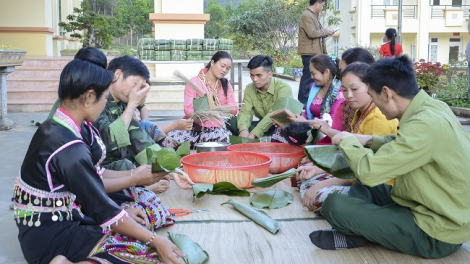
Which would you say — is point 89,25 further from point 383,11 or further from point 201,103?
point 383,11

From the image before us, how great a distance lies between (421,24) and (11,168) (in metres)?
20.6

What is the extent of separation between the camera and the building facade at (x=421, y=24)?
72.3 feet

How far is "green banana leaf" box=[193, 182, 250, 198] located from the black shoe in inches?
29.5

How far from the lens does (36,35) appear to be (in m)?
11.3

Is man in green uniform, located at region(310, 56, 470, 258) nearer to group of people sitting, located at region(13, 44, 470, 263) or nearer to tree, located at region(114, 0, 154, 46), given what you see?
group of people sitting, located at region(13, 44, 470, 263)

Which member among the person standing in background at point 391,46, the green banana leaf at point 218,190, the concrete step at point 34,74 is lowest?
the green banana leaf at point 218,190

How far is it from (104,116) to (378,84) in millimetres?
1555

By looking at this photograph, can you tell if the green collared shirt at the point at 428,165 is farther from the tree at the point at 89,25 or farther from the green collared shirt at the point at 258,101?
the tree at the point at 89,25

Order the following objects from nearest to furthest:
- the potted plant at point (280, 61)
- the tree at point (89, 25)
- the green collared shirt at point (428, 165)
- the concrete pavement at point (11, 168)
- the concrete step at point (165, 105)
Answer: the green collared shirt at point (428, 165) → the concrete pavement at point (11, 168) → the concrete step at point (165, 105) → the tree at point (89, 25) → the potted plant at point (280, 61)

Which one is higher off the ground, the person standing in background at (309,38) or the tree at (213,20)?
the tree at (213,20)

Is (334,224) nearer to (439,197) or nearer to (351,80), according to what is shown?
(439,197)

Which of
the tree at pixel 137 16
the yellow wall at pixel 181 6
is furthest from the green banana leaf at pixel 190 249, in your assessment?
the tree at pixel 137 16

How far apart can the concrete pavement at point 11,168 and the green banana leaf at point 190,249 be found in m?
0.72

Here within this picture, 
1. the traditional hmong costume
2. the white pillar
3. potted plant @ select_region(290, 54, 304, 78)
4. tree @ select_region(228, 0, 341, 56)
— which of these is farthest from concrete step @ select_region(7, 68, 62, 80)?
tree @ select_region(228, 0, 341, 56)
